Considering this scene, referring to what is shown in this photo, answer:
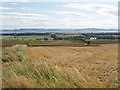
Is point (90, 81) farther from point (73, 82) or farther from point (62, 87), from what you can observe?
point (62, 87)

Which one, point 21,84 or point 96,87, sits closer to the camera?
point 96,87

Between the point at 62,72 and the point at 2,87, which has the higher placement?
the point at 62,72

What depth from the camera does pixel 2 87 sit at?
17.0 ft

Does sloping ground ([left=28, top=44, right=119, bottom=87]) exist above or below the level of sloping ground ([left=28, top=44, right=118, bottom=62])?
above

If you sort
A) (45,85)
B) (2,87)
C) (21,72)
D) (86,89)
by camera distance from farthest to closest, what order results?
(21,72) → (2,87) → (45,85) → (86,89)

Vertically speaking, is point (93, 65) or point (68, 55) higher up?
point (93, 65)

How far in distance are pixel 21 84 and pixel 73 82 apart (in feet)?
4.64

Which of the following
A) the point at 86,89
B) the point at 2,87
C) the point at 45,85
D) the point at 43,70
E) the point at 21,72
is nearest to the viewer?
the point at 86,89

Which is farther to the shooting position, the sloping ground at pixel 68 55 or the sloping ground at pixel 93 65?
the sloping ground at pixel 68 55

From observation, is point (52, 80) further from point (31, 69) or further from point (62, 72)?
point (31, 69)

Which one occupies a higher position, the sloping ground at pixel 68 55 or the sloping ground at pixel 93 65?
the sloping ground at pixel 93 65

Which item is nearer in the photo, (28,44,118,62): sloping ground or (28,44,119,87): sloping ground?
(28,44,119,87): sloping ground

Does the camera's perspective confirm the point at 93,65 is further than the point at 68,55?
No

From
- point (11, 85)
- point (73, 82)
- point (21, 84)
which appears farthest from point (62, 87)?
point (11, 85)
